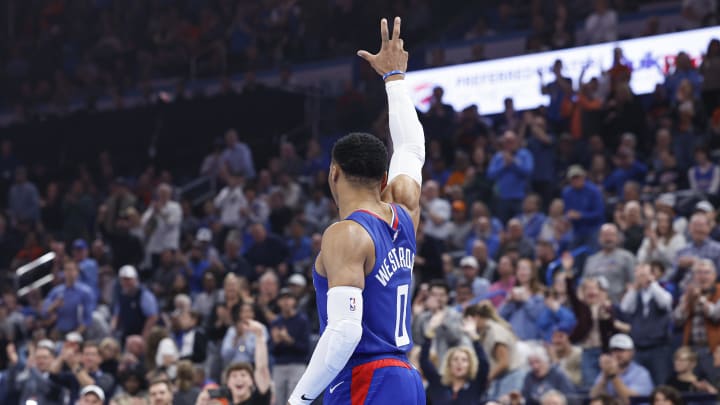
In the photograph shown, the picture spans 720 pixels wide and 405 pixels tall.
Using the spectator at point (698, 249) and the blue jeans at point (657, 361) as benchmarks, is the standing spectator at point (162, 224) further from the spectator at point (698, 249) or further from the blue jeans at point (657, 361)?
the blue jeans at point (657, 361)

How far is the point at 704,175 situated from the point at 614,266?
266 cm

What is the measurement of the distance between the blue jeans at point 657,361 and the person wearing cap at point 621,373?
1.16 ft

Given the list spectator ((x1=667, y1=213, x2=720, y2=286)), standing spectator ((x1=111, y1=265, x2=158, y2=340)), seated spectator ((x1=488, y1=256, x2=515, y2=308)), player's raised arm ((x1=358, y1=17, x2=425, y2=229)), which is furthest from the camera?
standing spectator ((x1=111, y1=265, x2=158, y2=340))

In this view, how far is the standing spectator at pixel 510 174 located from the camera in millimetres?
16625

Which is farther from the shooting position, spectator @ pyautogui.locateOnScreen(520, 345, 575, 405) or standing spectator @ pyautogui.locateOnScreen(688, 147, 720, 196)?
standing spectator @ pyautogui.locateOnScreen(688, 147, 720, 196)

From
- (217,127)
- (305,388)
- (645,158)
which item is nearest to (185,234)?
(217,127)

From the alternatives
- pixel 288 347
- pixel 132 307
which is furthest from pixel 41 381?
pixel 288 347

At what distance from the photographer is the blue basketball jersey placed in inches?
215

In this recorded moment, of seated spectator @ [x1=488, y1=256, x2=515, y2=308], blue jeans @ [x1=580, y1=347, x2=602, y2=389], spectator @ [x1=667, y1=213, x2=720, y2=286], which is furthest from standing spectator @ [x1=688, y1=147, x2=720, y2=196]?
blue jeans @ [x1=580, y1=347, x2=602, y2=389]

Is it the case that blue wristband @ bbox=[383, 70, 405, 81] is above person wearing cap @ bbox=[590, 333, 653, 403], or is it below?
above

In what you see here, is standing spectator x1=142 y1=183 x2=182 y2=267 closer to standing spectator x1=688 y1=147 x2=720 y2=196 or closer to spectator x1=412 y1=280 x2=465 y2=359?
spectator x1=412 y1=280 x2=465 y2=359

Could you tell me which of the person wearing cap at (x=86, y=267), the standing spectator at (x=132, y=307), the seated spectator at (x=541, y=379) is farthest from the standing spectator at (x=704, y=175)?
Answer: the person wearing cap at (x=86, y=267)

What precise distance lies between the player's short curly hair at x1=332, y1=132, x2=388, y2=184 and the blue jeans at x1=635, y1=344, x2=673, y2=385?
7394 mm

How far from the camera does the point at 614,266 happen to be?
13516mm
